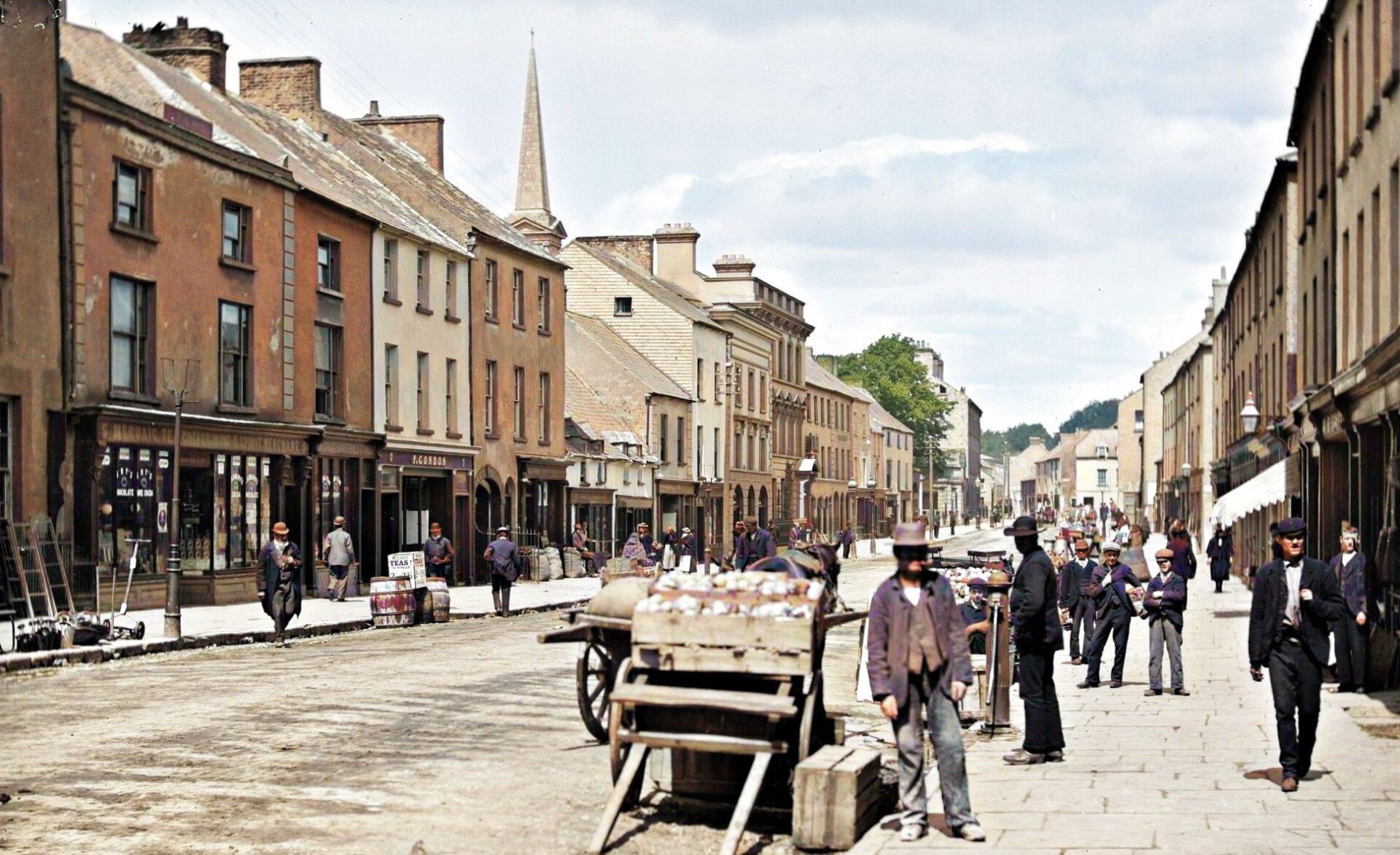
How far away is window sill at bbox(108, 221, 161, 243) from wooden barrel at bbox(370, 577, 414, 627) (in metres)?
7.45

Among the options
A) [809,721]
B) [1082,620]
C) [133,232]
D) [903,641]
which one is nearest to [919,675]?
[903,641]

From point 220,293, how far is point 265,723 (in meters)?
19.2

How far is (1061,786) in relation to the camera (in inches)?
431

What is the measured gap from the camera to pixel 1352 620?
16375 millimetres

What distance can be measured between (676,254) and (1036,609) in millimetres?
66083

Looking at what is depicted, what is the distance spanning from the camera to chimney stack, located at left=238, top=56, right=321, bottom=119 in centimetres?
4325

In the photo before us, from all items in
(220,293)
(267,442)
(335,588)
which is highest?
(220,293)

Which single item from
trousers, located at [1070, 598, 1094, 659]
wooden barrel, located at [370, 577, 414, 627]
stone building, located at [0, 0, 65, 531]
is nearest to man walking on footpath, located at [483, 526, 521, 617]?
wooden barrel, located at [370, 577, 414, 627]

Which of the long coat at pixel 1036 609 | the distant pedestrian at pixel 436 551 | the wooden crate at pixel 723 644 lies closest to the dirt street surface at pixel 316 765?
the wooden crate at pixel 723 644

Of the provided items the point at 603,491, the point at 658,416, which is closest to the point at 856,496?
the point at 658,416

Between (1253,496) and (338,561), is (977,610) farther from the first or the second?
(338,561)

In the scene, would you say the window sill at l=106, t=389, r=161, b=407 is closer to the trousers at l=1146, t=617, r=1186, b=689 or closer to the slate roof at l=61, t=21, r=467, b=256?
the slate roof at l=61, t=21, r=467, b=256

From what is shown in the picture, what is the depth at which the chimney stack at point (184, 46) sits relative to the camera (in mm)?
37125

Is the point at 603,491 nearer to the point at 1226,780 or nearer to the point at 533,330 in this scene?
the point at 533,330
